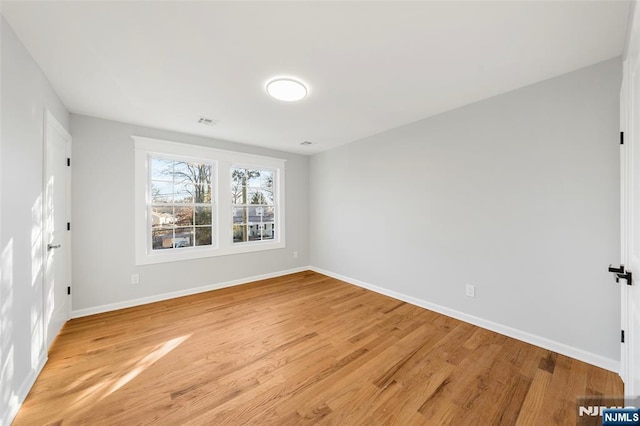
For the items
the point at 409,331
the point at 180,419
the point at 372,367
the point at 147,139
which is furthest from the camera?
the point at 147,139

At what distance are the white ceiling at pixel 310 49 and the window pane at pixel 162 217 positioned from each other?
4.62 ft

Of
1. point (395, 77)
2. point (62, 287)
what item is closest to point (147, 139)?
point (62, 287)

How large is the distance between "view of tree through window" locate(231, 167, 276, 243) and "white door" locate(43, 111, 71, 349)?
2.03 metres

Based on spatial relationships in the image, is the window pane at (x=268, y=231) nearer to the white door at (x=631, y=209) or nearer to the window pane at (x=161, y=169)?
the window pane at (x=161, y=169)

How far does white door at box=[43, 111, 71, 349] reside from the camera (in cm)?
215

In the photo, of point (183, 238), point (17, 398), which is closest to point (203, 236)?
point (183, 238)

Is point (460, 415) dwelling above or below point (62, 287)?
below

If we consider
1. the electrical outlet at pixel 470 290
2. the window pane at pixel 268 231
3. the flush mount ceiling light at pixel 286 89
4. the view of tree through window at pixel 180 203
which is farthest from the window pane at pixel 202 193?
the electrical outlet at pixel 470 290

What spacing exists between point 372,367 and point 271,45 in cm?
264

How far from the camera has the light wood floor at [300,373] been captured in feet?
5.02

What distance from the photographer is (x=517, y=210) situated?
2.40 meters

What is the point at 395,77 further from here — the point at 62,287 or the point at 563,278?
the point at 62,287

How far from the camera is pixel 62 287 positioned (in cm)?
266

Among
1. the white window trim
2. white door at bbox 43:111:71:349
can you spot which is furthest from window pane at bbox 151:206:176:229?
white door at bbox 43:111:71:349
